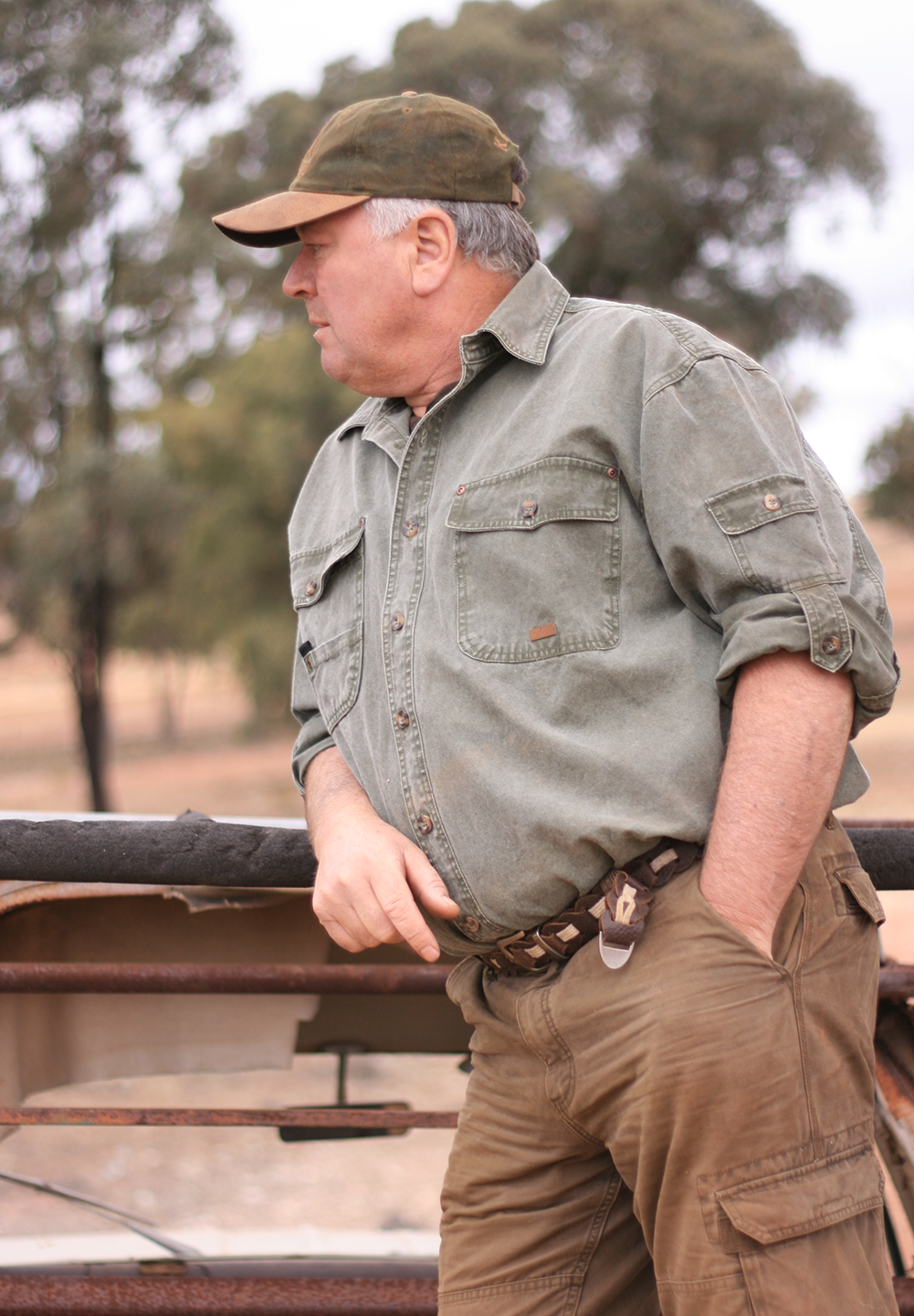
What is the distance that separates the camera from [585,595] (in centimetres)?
143

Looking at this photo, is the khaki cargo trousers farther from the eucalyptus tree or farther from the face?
the eucalyptus tree

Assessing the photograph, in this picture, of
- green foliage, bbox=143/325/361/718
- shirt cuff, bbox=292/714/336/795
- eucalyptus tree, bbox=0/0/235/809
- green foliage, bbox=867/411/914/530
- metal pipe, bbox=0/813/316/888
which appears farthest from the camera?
green foliage, bbox=867/411/914/530

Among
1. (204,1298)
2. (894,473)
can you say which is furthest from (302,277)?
(894,473)

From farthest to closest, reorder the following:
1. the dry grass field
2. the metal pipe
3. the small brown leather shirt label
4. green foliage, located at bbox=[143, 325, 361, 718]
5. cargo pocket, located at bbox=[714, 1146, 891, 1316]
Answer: the dry grass field → green foliage, located at bbox=[143, 325, 361, 718] → the metal pipe → the small brown leather shirt label → cargo pocket, located at bbox=[714, 1146, 891, 1316]

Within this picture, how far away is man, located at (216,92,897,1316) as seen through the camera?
1.33m

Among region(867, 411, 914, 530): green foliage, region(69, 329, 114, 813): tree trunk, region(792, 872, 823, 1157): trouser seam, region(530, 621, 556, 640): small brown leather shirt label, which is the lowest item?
region(867, 411, 914, 530): green foliage

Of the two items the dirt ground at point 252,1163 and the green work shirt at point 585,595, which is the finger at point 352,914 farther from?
the dirt ground at point 252,1163

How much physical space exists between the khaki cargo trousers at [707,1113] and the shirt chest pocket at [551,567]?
310mm

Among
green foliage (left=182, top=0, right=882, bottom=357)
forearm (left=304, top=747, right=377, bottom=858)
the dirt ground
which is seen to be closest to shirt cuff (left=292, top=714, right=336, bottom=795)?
forearm (left=304, top=747, right=377, bottom=858)

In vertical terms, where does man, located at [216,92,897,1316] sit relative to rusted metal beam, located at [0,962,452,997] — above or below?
above

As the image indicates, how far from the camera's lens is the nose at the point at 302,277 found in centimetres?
167

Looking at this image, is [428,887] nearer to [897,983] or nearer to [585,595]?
[585,595]

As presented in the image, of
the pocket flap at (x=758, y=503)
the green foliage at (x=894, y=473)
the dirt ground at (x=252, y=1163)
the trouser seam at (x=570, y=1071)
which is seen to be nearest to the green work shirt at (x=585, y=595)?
the pocket flap at (x=758, y=503)

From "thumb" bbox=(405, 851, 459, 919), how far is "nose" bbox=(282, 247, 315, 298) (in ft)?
2.52
